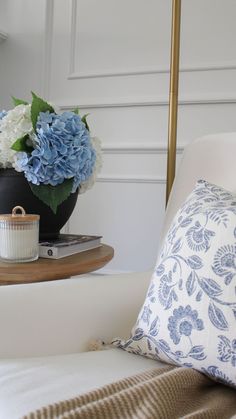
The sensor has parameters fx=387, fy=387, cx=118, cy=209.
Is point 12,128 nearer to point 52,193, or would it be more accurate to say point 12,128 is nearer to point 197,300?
point 52,193

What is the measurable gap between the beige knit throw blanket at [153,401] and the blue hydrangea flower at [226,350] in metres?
0.05

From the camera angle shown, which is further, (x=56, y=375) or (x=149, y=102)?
(x=149, y=102)

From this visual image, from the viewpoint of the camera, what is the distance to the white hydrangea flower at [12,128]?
31.2 inches

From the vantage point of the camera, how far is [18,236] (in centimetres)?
74

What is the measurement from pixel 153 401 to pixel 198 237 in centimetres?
23

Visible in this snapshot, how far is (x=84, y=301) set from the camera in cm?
64

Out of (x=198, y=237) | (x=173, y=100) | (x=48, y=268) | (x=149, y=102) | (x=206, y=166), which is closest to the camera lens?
(x=198, y=237)

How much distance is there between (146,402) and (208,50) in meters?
1.31

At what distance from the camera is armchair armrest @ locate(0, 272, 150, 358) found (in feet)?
1.91

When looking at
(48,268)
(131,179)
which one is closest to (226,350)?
(48,268)

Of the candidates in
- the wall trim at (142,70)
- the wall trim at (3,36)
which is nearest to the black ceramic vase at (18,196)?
the wall trim at (142,70)

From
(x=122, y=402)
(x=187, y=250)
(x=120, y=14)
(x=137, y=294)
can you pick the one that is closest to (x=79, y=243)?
(x=137, y=294)

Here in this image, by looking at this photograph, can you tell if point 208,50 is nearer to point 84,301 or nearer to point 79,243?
point 79,243

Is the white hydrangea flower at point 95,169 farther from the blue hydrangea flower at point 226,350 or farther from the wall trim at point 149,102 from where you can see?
the wall trim at point 149,102
